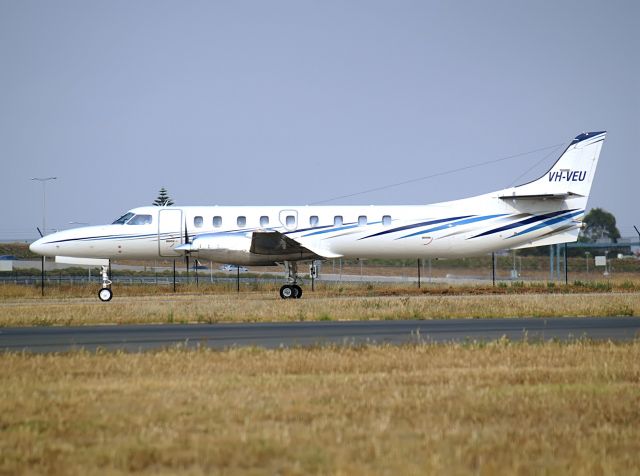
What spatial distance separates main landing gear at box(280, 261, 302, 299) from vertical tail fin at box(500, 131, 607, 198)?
30.7ft

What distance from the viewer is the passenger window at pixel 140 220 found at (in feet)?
118

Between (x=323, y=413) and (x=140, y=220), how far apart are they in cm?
2785

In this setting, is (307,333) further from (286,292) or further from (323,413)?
(286,292)

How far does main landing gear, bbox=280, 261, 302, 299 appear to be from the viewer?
34.7 metres

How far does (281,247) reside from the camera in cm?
3419

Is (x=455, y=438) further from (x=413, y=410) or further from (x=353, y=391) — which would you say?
(x=353, y=391)

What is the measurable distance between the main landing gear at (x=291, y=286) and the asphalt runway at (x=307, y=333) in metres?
12.3

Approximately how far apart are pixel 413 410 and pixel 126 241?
28.0 m

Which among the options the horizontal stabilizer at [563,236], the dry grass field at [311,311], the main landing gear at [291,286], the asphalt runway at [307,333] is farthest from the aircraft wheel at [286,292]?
the asphalt runway at [307,333]

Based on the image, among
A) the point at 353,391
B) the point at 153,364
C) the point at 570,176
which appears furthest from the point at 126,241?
the point at 353,391

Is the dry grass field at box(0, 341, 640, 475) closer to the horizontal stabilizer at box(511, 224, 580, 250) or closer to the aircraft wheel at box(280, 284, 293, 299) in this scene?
the aircraft wheel at box(280, 284, 293, 299)

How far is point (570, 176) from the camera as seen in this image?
34.8 metres

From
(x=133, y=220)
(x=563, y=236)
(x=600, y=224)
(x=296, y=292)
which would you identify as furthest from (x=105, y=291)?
(x=600, y=224)

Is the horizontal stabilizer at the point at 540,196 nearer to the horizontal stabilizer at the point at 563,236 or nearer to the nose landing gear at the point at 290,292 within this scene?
the horizontal stabilizer at the point at 563,236
